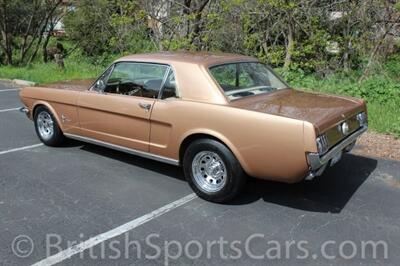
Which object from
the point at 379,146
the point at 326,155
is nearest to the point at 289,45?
the point at 379,146

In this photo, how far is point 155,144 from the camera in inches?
196

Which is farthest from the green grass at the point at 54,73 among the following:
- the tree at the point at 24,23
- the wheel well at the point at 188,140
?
the wheel well at the point at 188,140

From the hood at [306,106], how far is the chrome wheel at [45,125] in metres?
3.14

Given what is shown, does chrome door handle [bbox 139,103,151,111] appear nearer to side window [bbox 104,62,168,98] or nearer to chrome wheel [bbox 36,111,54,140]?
side window [bbox 104,62,168,98]

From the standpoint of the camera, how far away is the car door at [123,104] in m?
5.05

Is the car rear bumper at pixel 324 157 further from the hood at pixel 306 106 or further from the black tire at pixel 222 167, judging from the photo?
the black tire at pixel 222 167

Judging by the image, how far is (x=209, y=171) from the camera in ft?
15.1

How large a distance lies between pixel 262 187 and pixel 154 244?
64.3 inches

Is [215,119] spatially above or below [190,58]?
below

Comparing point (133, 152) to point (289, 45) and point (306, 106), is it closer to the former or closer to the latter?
point (306, 106)

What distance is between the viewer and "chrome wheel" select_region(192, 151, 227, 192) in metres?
4.51

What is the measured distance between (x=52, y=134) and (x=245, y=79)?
2.98 metres

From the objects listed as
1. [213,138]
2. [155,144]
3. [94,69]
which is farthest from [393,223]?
[94,69]

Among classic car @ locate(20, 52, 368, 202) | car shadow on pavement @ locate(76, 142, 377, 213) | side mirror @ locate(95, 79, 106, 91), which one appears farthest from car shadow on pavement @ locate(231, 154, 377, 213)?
side mirror @ locate(95, 79, 106, 91)
